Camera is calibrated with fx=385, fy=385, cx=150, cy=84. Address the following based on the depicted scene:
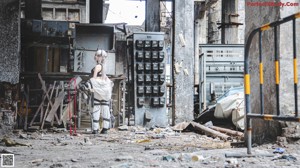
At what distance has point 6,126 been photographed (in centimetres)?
855

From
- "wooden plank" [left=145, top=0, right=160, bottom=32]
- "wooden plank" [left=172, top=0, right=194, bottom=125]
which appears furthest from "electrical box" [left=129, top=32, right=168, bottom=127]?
"wooden plank" [left=145, top=0, right=160, bottom=32]

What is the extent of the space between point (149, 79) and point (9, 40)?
170 inches

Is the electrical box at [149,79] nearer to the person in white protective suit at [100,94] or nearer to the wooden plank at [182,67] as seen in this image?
the wooden plank at [182,67]

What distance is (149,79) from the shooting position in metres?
11.8

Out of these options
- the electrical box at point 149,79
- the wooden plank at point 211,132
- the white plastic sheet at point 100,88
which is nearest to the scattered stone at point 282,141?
the wooden plank at point 211,132

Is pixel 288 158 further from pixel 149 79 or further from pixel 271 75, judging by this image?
pixel 149 79

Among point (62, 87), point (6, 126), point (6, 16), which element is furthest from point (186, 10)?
point (6, 126)

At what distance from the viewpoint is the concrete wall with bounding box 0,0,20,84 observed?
9.14m

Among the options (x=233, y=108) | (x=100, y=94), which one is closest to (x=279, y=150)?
(x=233, y=108)

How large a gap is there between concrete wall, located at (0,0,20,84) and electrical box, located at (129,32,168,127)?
3758mm

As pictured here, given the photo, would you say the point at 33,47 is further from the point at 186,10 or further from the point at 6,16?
the point at 186,10

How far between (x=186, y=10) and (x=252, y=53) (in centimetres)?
740

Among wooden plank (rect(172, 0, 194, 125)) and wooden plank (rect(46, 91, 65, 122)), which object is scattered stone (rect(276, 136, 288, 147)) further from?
wooden plank (rect(46, 91, 65, 122))

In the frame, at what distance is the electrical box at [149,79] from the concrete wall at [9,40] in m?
3.76
